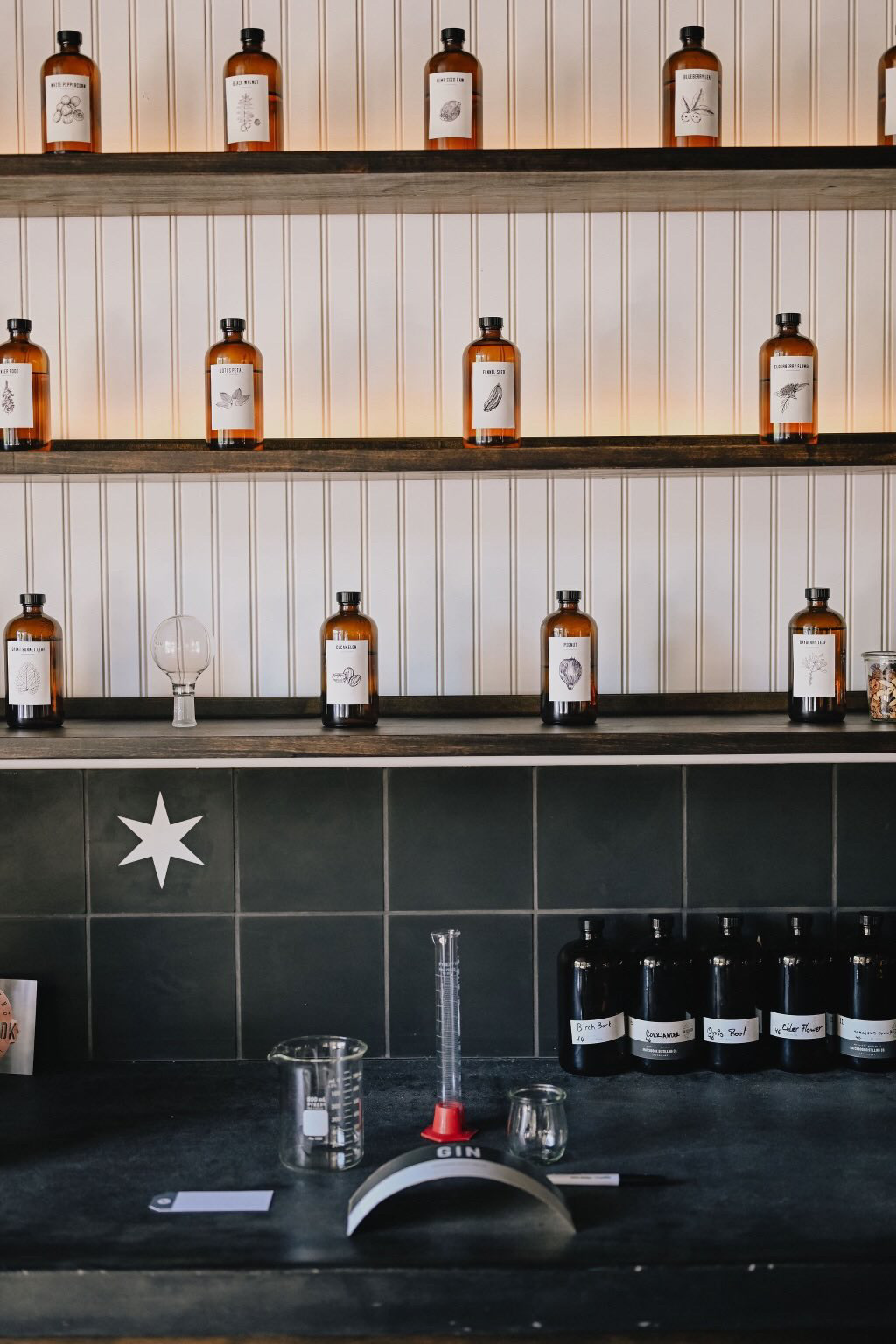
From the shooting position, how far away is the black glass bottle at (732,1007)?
5.77 feet

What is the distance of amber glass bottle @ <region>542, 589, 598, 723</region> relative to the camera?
5.74 feet

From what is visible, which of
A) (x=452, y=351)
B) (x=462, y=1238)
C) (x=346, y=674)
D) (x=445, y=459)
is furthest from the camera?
(x=452, y=351)

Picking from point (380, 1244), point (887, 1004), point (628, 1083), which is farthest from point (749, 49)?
point (380, 1244)

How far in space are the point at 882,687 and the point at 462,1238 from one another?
968 mm

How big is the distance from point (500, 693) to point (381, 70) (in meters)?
1.00

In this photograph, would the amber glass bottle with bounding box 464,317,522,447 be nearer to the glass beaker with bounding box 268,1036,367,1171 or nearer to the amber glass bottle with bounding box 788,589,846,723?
the amber glass bottle with bounding box 788,589,846,723

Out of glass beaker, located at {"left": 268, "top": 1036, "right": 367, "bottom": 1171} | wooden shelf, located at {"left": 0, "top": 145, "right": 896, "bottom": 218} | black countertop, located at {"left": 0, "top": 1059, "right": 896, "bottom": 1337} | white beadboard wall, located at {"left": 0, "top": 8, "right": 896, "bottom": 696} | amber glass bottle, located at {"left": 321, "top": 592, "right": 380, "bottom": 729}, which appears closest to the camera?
black countertop, located at {"left": 0, "top": 1059, "right": 896, "bottom": 1337}

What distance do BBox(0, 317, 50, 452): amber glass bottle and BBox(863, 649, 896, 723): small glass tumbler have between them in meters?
1.24

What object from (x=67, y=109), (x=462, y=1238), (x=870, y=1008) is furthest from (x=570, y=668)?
(x=67, y=109)

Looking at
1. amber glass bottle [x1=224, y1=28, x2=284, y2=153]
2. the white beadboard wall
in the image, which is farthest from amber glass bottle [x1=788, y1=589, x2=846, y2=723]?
amber glass bottle [x1=224, y1=28, x2=284, y2=153]

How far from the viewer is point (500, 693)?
1.94 meters

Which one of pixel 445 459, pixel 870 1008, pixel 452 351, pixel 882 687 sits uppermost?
pixel 452 351

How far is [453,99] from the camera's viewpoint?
5.57ft

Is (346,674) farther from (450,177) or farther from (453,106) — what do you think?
(453,106)
